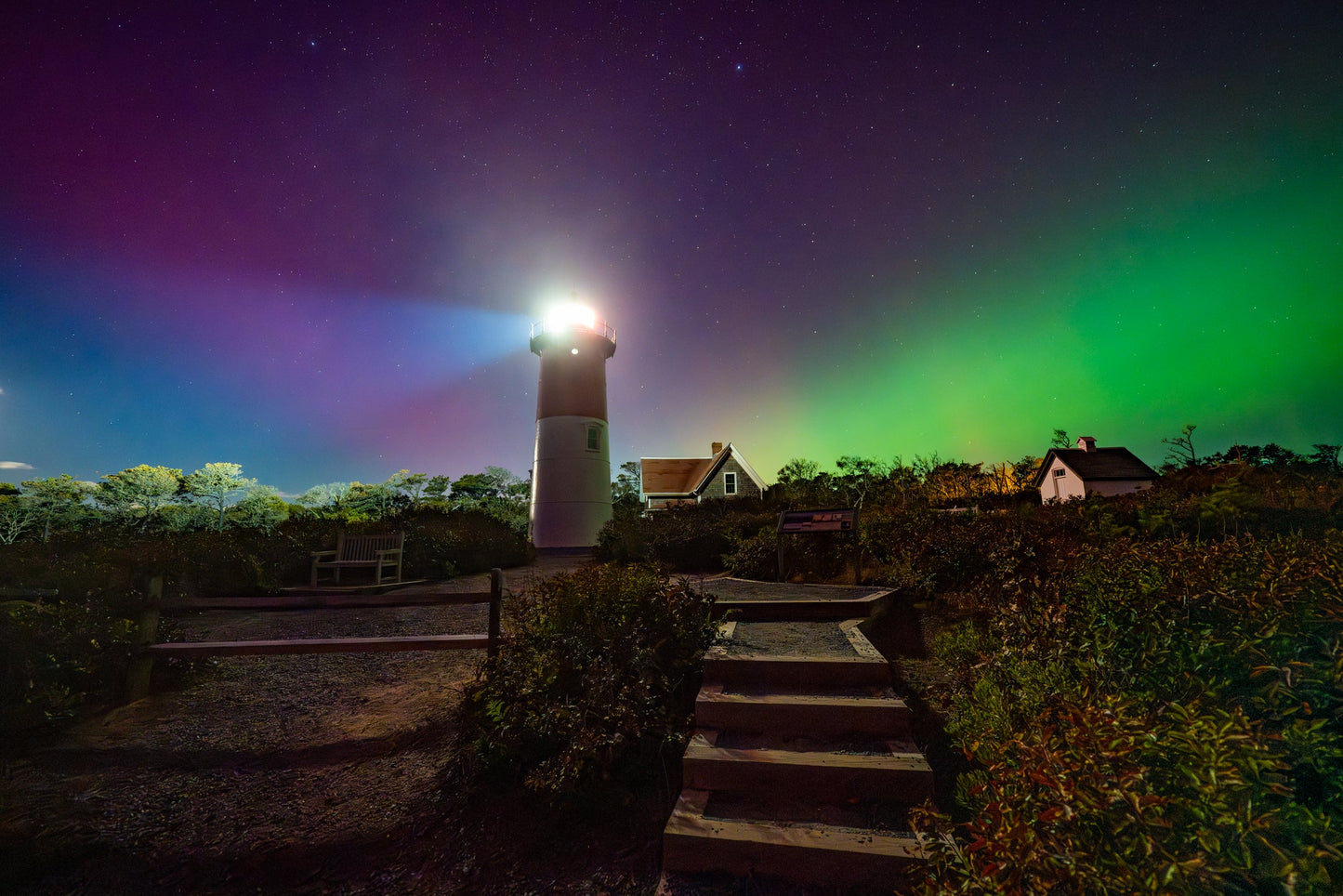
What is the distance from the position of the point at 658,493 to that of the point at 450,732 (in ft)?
96.9

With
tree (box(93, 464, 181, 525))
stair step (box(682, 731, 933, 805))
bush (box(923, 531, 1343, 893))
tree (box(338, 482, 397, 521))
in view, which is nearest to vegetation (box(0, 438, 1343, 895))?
bush (box(923, 531, 1343, 893))

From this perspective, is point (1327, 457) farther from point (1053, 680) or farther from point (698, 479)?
point (698, 479)

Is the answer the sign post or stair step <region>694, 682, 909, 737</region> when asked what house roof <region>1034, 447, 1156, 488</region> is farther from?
stair step <region>694, 682, 909, 737</region>

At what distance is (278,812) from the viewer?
3672mm

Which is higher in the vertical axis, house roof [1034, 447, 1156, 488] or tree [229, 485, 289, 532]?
house roof [1034, 447, 1156, 488]

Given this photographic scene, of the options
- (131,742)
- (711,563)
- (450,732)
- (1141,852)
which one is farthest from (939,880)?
(711,563)

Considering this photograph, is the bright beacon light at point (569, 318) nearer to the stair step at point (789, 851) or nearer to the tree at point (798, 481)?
the tree at point (798, 481)

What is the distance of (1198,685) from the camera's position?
90.8 inches

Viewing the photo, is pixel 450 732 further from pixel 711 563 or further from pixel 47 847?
pixel 711 563

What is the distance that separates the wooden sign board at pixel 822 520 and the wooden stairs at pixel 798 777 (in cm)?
405

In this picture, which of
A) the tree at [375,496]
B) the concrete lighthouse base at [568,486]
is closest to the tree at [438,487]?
the tree at [375,496]

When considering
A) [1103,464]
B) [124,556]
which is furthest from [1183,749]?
[1103,464]

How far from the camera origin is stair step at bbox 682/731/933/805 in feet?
10.4

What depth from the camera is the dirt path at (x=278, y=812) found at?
3.07 meters
